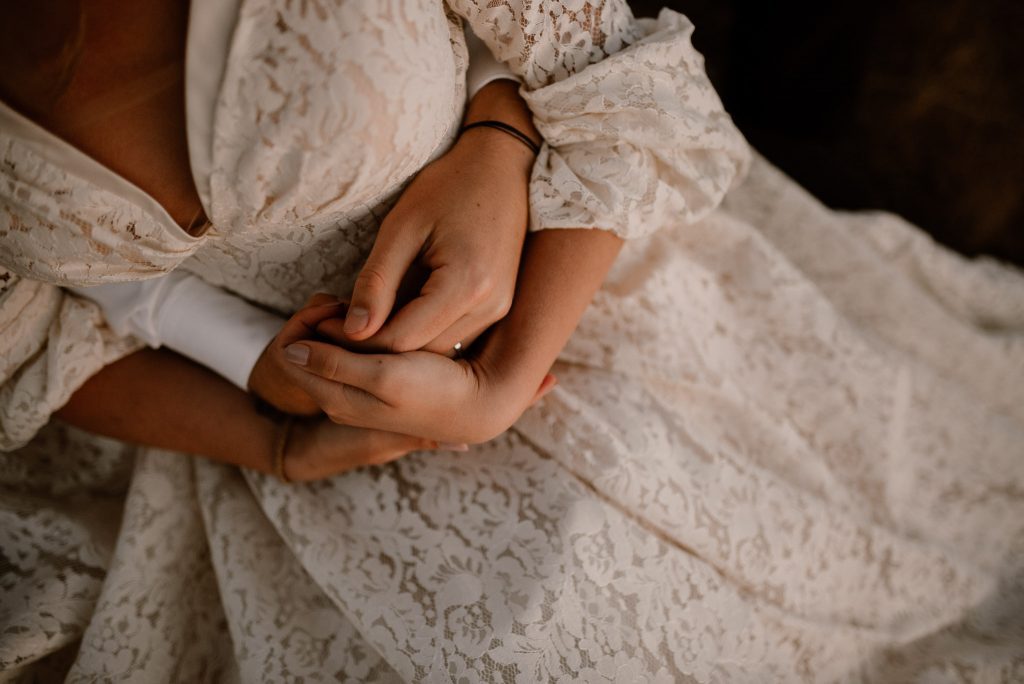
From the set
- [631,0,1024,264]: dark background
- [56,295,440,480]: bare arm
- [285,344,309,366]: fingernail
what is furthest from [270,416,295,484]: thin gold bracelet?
[631,0,1024,264]: dark background

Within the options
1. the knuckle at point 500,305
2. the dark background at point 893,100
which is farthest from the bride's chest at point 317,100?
the dark background at point 893,100

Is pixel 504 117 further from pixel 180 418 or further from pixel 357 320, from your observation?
pixel 180 418

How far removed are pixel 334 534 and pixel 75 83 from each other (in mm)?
618

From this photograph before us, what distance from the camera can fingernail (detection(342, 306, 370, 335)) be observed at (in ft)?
2.07

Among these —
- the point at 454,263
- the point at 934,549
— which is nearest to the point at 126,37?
the point at 454,263

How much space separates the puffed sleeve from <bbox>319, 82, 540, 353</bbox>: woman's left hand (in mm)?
64

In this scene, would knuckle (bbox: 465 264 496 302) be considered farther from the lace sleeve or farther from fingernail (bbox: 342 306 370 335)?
the lace sleeve

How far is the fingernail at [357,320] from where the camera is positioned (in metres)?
0.63

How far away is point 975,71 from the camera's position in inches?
58.4

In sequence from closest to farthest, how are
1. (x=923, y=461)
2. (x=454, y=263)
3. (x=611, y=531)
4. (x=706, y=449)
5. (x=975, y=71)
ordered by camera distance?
1. (x=454, y=263)
2. (x=611, y=531)
3. (x=706, y=449)
4. (x=923, y=461)
5. (x=975, y=71)

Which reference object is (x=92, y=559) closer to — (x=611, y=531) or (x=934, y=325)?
(x=611, y=531)

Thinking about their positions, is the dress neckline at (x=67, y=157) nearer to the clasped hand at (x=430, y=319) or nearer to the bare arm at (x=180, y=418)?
the clasped hand at (x=430, y=319)

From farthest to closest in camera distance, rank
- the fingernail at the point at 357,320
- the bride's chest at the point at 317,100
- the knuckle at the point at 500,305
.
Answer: the knuckle at the point at 500,305 → the fingernail at the point at 357,320 → the bride's chest at the point at 317,100

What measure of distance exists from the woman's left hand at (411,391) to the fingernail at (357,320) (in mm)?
41
